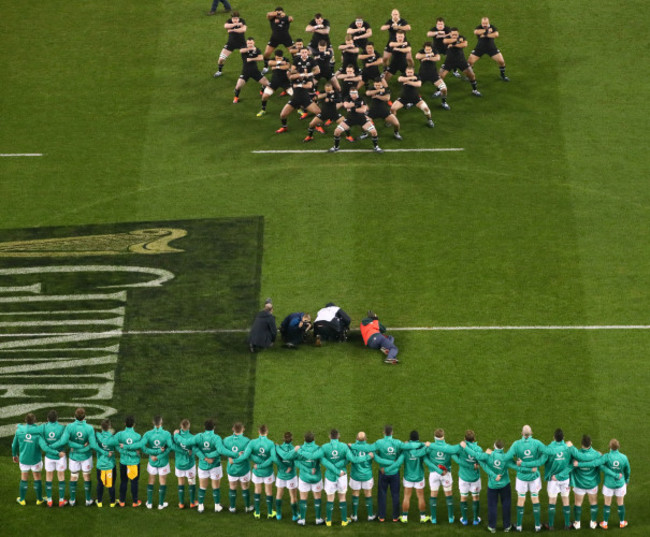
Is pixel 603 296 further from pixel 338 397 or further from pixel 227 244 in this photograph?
pixel 227 244

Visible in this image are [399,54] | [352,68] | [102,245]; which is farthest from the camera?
[399,54]

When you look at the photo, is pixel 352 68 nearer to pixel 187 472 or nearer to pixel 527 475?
pixel 187 472

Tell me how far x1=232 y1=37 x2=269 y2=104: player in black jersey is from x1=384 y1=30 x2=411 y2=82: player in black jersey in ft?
12.7

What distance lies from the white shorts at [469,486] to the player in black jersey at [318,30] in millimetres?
18555

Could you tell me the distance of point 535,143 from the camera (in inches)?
1714

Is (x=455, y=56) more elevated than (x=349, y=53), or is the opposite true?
(x=349, y=53)

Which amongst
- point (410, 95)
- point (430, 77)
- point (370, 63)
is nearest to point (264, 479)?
point (410, 95)

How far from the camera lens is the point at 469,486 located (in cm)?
3117

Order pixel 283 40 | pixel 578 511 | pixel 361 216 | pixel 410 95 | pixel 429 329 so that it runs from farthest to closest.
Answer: pixel 283 40
pixel 410 95
pixel 361 216
pixel 429 329
pixel 578 511

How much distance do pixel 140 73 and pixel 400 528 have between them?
2110cm

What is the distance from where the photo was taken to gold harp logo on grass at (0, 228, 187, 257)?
40.1 m

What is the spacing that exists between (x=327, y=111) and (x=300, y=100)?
90 centimetres

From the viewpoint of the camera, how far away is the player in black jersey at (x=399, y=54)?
4553 centimetres

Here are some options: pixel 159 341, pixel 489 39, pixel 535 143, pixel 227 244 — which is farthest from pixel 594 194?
pixel 159 341
